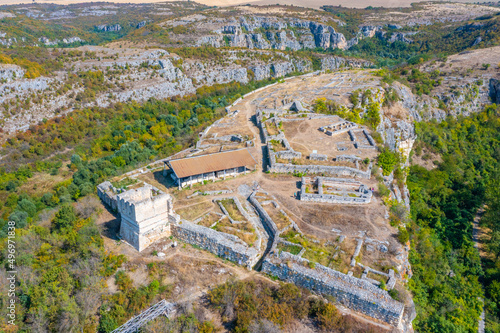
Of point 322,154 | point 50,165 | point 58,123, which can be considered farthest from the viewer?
point 58,123

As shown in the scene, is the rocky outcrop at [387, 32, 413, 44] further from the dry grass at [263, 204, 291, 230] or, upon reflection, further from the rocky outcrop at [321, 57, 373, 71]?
the dry grass at [263, 204, 291, 230]

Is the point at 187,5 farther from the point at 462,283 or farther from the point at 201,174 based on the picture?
the point at 462,283

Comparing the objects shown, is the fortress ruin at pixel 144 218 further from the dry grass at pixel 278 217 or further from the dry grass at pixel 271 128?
the dry grass at pixel 271 128

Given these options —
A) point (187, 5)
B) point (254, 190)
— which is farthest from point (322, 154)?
point (187, 5)

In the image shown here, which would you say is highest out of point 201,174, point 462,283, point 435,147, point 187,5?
point 187,5

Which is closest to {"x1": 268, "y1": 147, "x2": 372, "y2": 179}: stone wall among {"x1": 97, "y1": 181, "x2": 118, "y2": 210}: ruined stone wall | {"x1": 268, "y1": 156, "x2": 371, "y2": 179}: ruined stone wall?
{"x1": 268, "y1": 156, "x2": 371, "y2": 179}: ruined stone wall

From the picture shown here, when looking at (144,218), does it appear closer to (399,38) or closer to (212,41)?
(212,41)

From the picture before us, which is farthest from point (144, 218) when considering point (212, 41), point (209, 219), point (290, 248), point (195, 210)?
point (212, 41)
